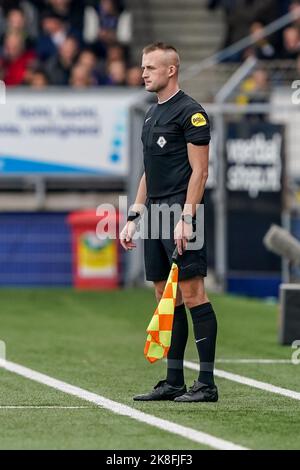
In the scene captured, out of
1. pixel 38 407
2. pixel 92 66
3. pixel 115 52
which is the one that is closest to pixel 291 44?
pixel 115 52

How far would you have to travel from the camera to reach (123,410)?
8.53 meters

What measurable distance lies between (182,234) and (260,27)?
49.1 ft

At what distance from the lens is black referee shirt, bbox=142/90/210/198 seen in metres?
8.99

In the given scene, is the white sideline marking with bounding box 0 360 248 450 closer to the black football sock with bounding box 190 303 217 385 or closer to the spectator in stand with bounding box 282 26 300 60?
the black football sock with bounding box 190 303 217 385

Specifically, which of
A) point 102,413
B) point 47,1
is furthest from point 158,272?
point 47,1

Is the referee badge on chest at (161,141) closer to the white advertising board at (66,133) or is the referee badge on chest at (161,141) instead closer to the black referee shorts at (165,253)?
the black referee shorts at (165,253)

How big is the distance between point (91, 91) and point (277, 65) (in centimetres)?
268

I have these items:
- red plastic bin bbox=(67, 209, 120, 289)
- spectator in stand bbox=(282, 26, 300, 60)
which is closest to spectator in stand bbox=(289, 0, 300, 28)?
spectator in stand bbox=(282, 26, 300, 60)

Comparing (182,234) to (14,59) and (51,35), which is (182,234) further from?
(51,35)

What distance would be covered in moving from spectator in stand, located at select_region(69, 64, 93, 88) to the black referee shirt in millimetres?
12846

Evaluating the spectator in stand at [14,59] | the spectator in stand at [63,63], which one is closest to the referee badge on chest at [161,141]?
the spectator in stand at [63,63]

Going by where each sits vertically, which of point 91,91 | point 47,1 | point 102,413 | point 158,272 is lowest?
point 102,413
